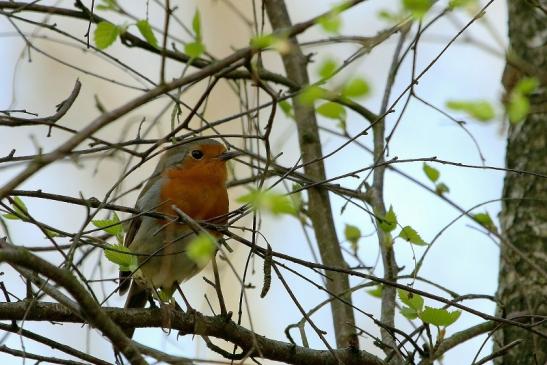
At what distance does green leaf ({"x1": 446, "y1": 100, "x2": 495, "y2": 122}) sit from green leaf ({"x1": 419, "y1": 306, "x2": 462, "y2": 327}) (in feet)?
3.59

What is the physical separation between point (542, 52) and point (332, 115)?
1.99 metres

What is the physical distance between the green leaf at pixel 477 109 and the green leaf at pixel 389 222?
1359mm

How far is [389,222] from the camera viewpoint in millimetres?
4582

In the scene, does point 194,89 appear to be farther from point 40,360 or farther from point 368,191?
point 40,360

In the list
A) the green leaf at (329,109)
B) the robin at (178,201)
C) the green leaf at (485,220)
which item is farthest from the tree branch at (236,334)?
the green leaf at (485,220)

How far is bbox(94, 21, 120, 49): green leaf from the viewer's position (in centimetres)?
392

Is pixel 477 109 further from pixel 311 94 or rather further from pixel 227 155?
pixel 227 155

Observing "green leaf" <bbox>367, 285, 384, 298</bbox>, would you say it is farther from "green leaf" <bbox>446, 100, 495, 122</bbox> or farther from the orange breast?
"green leaf" <bbox>446, 100, 495, 122</bbox>

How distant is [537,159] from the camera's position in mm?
5793

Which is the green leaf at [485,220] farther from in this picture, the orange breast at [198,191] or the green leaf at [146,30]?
the green leaf at [146,30]

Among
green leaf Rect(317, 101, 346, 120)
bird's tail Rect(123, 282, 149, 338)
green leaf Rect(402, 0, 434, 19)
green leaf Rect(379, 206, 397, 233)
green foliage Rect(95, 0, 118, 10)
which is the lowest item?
green leaf Rect(402, 0, 434, 19)

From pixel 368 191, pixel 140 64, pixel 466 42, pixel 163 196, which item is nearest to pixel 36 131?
pixel 140 64

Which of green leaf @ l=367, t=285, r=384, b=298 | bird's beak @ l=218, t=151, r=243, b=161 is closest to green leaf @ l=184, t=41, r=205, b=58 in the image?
green leaf @ l=367, t=285, r=384, b=298

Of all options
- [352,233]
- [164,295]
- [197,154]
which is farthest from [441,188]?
[197,154]
